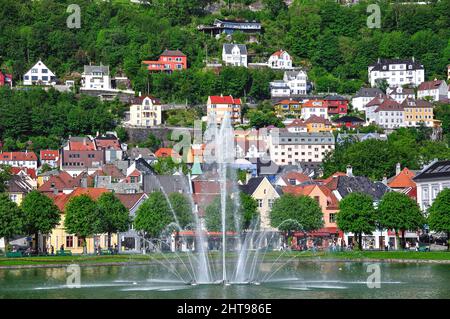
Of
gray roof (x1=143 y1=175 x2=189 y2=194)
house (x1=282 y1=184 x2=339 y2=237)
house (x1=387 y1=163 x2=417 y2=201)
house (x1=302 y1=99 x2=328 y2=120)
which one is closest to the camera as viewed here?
house (x1=282 y1=184 x2=339 y2=237)

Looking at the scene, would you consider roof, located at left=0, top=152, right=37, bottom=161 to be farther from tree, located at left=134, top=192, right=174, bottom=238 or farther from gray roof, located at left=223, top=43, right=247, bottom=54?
tree, located at left=134, top=192, right=174, bottom=238

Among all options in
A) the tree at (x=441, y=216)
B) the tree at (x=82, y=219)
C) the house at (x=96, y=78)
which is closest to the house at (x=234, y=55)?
the house at (x=96, y=78)

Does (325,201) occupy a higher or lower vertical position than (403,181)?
lower

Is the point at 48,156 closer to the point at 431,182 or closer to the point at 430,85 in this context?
the point at 431,182

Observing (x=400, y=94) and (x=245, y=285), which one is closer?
(x=245, y=285)

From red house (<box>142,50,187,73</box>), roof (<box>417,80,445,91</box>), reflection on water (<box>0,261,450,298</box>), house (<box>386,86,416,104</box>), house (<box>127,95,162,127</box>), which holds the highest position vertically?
red house (<box>142,50,187,73</box>)

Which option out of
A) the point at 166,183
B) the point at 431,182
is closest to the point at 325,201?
the point at 431,182

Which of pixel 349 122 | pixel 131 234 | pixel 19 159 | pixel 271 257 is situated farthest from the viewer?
pixel 349 122

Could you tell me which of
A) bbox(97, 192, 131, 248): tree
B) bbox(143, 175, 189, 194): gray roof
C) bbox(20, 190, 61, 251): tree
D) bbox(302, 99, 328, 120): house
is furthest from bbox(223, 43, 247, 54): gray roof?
bbox(20, 190, 61, 251): tree
